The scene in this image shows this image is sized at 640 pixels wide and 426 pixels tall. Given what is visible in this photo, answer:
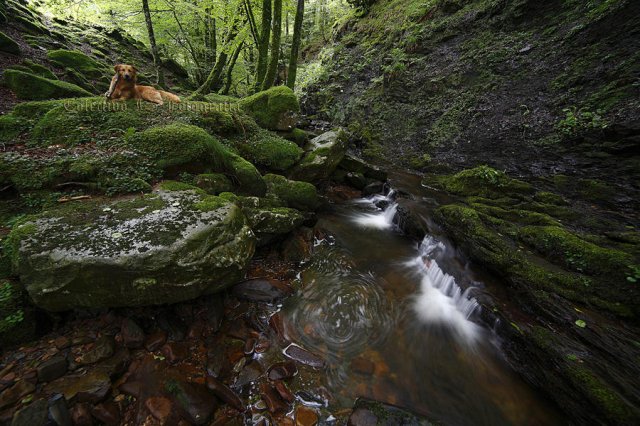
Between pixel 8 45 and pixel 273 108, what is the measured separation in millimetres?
9542

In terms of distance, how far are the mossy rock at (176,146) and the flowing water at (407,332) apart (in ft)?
10.1

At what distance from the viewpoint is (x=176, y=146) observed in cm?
→ 493

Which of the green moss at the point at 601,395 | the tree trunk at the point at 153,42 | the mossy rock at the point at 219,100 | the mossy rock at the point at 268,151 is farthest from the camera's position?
the mossy rock at the point at 219,100

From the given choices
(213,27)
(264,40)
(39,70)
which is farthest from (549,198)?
(213,27)

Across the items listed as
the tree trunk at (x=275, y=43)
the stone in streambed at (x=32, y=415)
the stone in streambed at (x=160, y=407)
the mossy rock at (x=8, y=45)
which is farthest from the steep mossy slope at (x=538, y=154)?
the mossy rock at (x=8, y=45)

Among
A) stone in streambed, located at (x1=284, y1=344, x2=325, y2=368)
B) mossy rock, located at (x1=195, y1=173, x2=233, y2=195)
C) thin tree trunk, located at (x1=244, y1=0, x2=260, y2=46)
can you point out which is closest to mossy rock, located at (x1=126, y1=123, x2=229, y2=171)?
mossy rock, located at (x1=195, y1=173, x2=233, y2=195)

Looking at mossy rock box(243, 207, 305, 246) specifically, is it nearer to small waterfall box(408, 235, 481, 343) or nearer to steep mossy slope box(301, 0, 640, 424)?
small waterfall box(408, 235, 481, 343)

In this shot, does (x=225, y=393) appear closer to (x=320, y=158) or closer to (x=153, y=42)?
(x=320, y=158)

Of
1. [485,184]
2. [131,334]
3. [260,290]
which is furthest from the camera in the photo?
[485,184]

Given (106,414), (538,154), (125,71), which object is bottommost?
(106,414)

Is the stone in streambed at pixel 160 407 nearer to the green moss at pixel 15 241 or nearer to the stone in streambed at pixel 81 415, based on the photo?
the stone in streambed at pixel 81 415

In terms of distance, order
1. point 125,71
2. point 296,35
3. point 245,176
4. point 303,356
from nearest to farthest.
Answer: point 303,356
point 245,176
point 125,71
point 296,35

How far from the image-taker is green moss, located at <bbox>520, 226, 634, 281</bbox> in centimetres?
413

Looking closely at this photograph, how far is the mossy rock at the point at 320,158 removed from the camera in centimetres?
754
